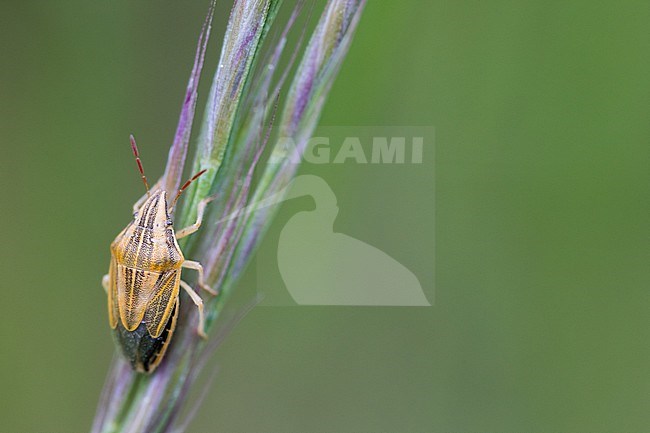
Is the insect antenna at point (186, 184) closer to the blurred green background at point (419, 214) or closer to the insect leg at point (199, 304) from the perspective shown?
the insect leg at point (199, 304)

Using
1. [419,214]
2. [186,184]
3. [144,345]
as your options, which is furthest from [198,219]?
[419,214]

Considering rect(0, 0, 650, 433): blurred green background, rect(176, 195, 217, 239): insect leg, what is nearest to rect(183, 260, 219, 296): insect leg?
rect(176, 195, 217, 239): insect leg

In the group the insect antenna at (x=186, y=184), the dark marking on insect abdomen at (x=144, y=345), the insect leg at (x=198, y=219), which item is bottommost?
the dark marking on insect abdomen at (x=144, y=345)

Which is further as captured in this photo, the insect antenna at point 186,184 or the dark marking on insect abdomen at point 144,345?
the dark marking on insect abdomen at point 144,345

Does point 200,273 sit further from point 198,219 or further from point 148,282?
point 148,282

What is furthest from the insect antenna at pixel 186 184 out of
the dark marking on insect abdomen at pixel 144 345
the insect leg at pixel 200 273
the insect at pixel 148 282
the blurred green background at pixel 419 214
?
the blurred green background at pixel 419 214

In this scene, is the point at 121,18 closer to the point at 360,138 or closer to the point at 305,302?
the point at 360,138
